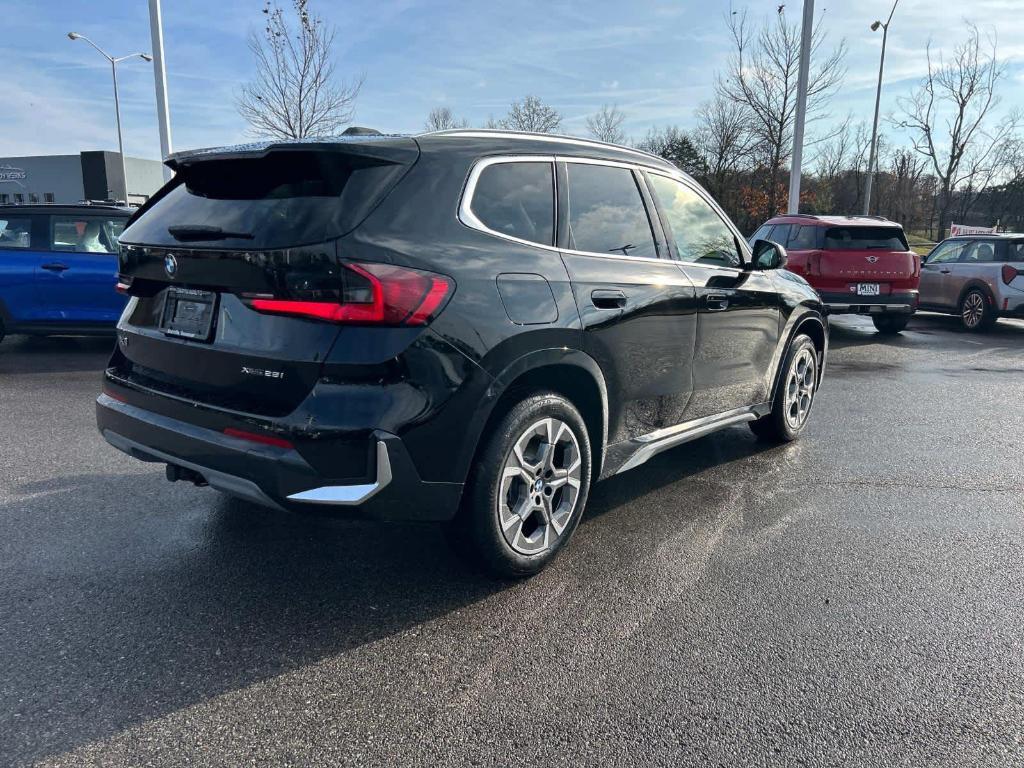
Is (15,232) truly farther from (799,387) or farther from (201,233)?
(799,387)

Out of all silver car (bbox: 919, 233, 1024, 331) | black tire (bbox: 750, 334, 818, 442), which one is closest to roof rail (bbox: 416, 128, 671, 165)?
black tire (bbox: 750, 334, 818, 442)

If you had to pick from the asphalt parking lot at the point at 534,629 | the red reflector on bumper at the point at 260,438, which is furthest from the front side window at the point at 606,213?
the red reflector on bumper at the point at 260,438

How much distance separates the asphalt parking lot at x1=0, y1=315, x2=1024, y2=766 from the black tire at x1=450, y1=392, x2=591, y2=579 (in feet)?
0.50

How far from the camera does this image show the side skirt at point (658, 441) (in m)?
3.84

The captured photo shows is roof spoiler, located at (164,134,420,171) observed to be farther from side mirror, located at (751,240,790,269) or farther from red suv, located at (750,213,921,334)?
red suv, located at (750,213,921,334)

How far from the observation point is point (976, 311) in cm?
1302

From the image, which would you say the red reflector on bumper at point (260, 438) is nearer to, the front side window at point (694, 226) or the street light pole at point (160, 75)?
the front side window at point (694, 226)

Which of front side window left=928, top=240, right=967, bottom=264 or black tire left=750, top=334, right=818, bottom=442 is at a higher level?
front side window left=928, top=240, right=967, bottom=264

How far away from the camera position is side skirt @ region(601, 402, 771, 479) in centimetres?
384

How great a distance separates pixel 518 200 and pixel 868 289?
31.5ft

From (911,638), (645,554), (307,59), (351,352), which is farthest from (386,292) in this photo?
(307,59)

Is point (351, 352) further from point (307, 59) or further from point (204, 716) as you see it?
point (307, 59)

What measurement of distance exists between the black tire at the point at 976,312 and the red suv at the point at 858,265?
2.04 m

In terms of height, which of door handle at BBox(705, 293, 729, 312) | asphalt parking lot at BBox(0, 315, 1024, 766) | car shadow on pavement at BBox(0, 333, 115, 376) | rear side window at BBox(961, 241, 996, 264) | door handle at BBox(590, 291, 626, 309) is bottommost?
asphalt parking lot at BBox(0, 315, 1024, 766)
